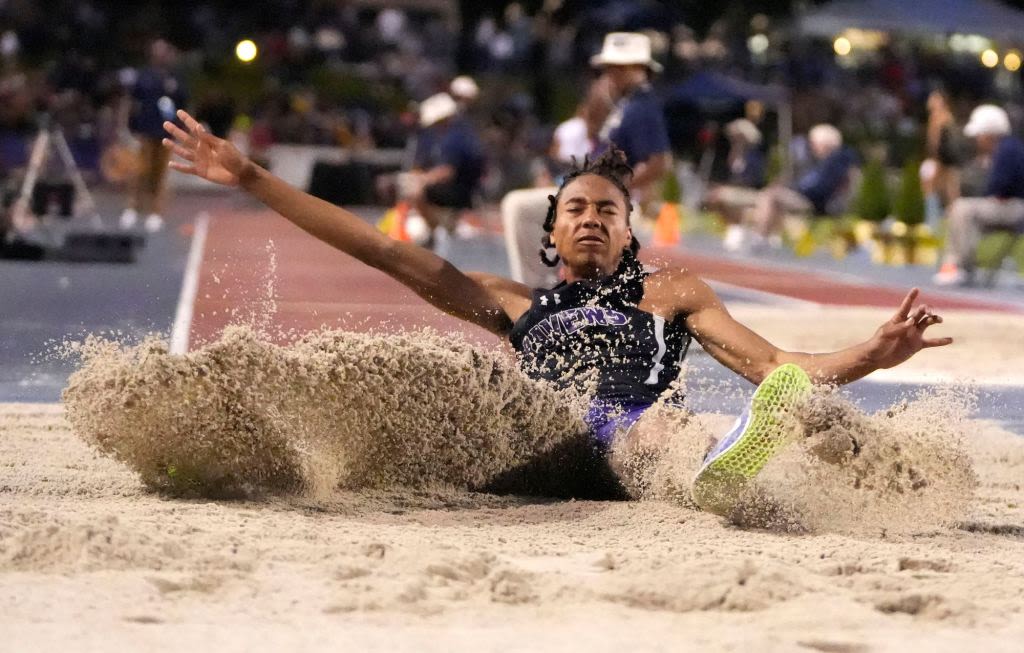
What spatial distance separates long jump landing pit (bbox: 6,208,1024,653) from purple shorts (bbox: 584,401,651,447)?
0.88 ft

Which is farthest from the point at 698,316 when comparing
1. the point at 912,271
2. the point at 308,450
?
the point at 912,271

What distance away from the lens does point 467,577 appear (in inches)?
163

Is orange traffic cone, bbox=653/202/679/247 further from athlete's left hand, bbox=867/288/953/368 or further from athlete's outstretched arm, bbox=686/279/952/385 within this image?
athlete's left hand, bbox=867/288/953/368

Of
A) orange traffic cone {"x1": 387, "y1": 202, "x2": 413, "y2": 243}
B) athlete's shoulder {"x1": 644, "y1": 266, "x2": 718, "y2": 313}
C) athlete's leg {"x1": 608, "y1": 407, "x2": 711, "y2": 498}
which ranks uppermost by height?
orange traffic cone {"x1": 387, "y1": 202, "x2": 413, "y2": 243}

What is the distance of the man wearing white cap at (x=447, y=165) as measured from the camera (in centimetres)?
2067

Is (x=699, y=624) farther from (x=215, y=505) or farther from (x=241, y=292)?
(x=241, y=292)

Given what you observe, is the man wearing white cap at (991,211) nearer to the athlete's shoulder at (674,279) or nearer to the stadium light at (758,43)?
the athlete's shoulder at (674,279)

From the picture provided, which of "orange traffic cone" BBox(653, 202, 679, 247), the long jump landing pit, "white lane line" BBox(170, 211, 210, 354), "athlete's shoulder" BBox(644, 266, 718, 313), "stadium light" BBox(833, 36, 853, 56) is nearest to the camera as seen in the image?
the long jump landing pit

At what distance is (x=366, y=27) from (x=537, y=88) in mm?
4816

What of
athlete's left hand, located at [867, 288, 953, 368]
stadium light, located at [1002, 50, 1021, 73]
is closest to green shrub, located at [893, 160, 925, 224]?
athlete's left hand, located at [867, 288, 953, 368]

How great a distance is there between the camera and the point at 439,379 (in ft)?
17.7

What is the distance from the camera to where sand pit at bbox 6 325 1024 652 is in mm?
3643

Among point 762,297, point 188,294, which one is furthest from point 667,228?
point 188,294

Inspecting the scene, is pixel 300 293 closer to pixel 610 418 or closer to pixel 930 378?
pixel 930 378
